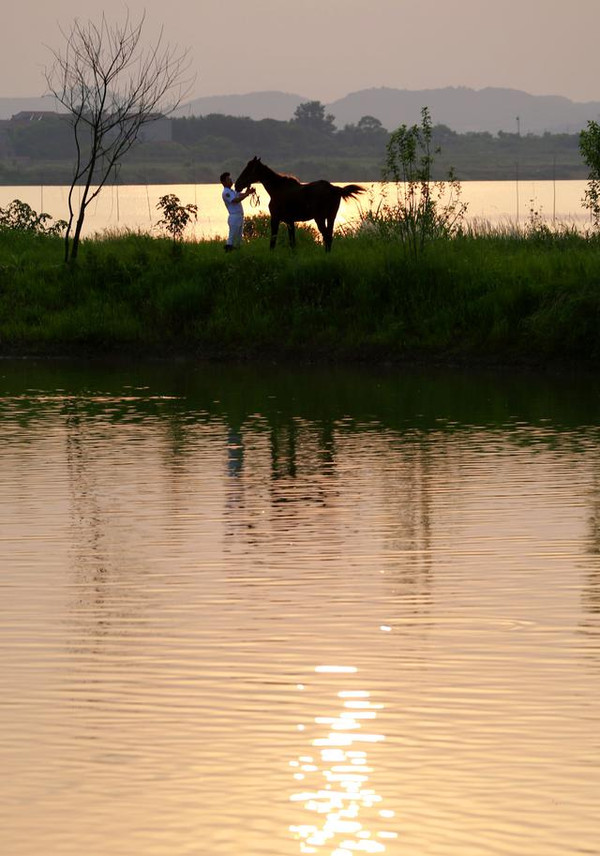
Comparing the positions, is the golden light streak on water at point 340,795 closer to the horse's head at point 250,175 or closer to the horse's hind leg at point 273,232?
the horse's hind leg at point 273,232

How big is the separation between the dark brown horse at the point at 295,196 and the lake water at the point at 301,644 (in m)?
13.2

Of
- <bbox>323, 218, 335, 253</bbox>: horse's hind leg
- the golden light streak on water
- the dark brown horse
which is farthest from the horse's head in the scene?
the golden light streak on water

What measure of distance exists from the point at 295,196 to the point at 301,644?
23.6 meters

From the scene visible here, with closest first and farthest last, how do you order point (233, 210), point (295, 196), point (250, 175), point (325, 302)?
point (325, 302) → point (295, 196) → point (250, 175) → point (233, 210)

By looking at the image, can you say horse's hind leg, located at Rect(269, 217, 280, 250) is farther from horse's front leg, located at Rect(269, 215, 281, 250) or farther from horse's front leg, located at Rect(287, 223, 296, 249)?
horse's front leg, located at Rect(287, 223, 296, 249)

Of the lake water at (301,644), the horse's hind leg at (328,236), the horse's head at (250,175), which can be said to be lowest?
the lake water at (301,644)

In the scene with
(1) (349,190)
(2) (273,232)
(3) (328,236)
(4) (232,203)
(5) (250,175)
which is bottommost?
(3) (328,236)

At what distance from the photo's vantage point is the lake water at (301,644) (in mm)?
7645

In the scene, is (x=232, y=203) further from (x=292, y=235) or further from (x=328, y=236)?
(x=328, y=236)

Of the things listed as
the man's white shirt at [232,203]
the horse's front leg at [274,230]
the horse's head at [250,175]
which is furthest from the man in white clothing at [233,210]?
the horse's front leg at [274,230]

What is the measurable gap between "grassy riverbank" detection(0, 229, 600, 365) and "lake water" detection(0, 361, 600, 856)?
29.6 feet

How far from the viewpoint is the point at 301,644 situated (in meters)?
10.6

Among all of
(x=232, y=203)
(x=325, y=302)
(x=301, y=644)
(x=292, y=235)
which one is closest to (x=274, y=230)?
(x=292, y=235)

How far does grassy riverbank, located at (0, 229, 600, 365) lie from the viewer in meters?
Result: 29.8
